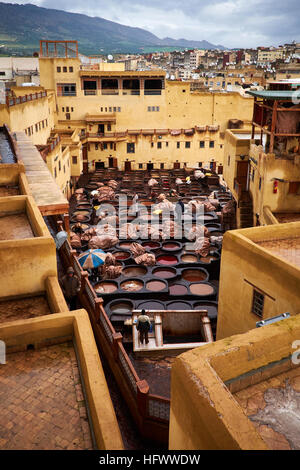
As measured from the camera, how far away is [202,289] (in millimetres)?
21438

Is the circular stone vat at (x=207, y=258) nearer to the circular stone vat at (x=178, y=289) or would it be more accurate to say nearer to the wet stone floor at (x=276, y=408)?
the circular stone vat at (x=178, y=289)

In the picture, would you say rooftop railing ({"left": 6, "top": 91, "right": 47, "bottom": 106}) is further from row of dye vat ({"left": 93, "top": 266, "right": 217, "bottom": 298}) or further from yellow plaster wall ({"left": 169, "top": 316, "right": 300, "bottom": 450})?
yellow plaster wall ({"left": 169, "top": 316, "right": 300, "bottom": 450})

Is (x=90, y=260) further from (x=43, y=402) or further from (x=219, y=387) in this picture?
(x=219, y=387)

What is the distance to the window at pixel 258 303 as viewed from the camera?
12188 mm

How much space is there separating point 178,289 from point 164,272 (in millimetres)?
2183

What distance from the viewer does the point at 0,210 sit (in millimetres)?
14219

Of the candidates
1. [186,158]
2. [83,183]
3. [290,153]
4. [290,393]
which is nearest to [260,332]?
[290,393]

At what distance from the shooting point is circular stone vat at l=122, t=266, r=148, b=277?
918 inches

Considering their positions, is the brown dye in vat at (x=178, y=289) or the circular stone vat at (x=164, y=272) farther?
the circular stone vat at (x=164, y=272)

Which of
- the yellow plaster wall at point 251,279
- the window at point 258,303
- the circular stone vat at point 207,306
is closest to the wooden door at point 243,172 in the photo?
the circular stone vat at point 207,306

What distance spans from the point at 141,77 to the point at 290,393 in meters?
48.1

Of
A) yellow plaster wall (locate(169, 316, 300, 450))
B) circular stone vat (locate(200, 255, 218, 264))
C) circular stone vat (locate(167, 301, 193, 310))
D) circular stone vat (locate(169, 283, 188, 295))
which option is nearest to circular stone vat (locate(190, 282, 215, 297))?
circular stone vat (locate(169, 283, 188, 295))

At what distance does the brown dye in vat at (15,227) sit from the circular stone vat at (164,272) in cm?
1050

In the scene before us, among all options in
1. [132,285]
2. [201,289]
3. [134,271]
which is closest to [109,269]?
[132,285]
